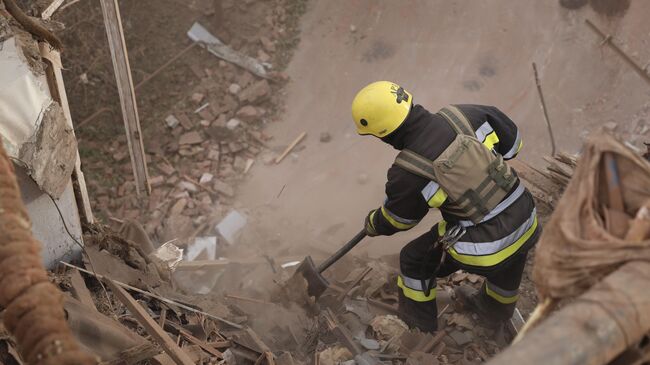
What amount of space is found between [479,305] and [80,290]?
3.46 meters

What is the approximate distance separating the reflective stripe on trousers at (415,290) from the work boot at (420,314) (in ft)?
0.15

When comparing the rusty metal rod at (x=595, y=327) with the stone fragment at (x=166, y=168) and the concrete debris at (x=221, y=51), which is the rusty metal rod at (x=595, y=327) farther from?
the concrete debris at (x=221, y=51)

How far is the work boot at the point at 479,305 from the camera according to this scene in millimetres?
5422

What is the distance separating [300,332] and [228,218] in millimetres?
2959

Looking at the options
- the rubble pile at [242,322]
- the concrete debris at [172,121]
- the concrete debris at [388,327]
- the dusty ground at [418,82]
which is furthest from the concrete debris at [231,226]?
the concrete debris at [388,327]

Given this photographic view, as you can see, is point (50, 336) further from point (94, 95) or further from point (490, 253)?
point (94, 95)

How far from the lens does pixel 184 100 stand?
951 centimetres

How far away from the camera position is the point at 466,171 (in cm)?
423

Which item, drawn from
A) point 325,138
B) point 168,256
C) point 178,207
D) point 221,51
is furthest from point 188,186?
point 168,256

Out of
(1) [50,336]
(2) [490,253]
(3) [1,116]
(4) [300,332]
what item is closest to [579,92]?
(2) [490,253]

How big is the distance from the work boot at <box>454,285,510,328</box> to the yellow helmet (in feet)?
6.78

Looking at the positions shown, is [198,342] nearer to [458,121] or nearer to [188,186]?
[458,121]

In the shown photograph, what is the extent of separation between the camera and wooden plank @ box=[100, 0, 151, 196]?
7129 millimetres

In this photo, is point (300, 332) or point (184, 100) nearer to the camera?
Result: point (300, 332)
